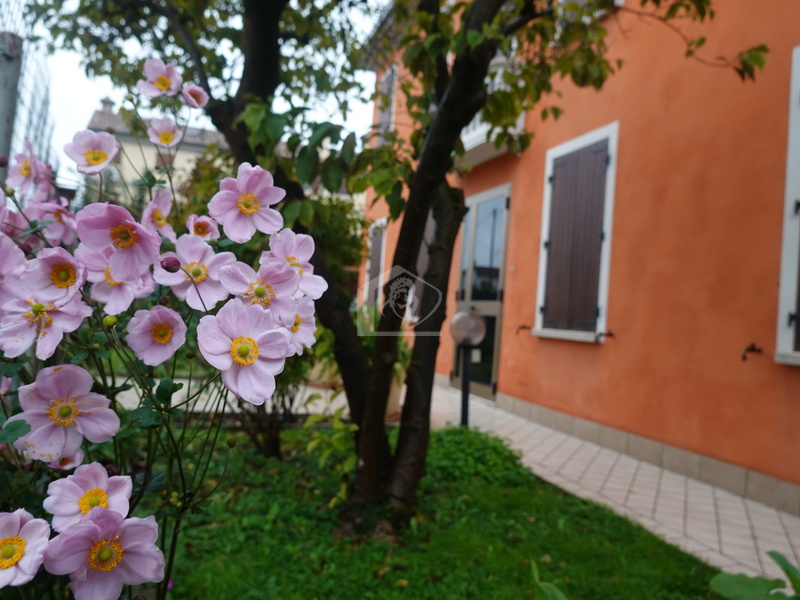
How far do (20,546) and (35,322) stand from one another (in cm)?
33

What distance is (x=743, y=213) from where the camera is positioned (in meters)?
3.88

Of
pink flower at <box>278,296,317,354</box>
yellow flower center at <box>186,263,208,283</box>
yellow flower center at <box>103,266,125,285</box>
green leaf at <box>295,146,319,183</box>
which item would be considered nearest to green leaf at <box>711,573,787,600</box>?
pink flower at <box>278,296,317,354</box>

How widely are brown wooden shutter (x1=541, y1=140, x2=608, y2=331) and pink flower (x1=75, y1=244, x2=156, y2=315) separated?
187 inches

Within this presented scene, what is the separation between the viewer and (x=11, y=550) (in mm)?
727

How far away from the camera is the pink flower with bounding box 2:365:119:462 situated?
0.90 meters

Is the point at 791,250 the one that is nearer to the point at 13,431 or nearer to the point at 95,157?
the point at 95,157

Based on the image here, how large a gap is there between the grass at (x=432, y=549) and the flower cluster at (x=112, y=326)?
132 cm

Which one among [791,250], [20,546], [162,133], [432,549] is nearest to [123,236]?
[20,546]

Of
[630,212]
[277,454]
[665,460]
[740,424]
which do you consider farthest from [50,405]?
[630,212]

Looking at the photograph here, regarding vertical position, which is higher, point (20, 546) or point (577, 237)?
point (577, 237)

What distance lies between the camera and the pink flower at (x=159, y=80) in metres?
1.48

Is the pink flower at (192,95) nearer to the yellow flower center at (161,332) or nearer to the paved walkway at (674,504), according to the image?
the yellow flower center at (161,332)

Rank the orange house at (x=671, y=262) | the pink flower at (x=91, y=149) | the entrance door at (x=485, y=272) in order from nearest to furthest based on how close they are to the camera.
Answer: the pink flower at (x=91, y=149)
the orange house at (x=671, y=262)
the entrance door at (x=485, y=272)
